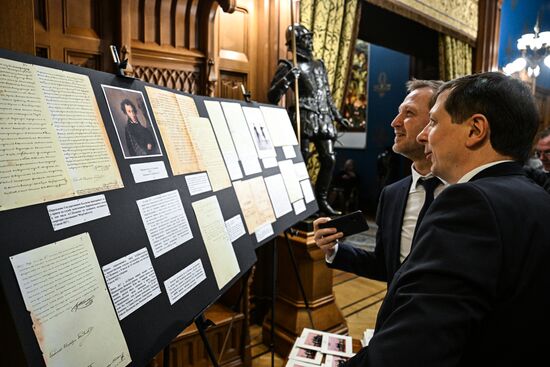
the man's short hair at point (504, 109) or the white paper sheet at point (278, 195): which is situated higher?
the man's short hair at point (504, 109)

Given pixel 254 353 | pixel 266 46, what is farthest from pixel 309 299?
pixel 266 46

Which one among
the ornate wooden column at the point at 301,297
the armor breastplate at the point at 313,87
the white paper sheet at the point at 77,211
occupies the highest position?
the armor breastplate at the point at 313,87

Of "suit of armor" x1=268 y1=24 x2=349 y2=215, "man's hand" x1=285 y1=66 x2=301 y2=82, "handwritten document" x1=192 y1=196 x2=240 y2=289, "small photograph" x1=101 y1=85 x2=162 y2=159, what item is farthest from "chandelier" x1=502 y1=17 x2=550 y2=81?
"small photograph" x1=101 y1=85 x2=162 y2=159

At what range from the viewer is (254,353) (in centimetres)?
281

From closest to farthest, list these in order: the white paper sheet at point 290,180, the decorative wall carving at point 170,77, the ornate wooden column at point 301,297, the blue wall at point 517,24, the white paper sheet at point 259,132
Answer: the white paper sheet at point 259,132 → the white paper sheet at point 290,180 → the decorative wall carving at point 170,77 → the ornate wooden column at point 301,297 → the blue wall at point 517,24

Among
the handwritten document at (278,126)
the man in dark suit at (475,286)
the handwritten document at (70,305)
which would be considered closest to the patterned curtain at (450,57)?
the handwritten document at (278,126)

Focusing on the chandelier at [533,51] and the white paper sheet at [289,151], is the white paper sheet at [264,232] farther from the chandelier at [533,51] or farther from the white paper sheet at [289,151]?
the chandelier at [533,51]

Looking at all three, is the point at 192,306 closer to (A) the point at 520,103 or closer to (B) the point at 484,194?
(B) the point at 484,194

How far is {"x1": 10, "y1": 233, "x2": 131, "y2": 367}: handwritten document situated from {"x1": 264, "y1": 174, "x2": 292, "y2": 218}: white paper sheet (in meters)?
1.14

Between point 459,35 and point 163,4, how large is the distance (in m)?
4.54

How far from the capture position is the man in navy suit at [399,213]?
63.2 inches

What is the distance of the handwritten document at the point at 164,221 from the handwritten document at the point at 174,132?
12cm

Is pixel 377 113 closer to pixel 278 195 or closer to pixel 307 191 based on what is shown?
pixel 307 191

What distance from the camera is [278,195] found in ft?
6.37
